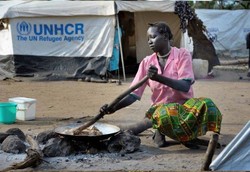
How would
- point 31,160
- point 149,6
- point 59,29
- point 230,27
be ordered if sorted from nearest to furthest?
point 31,160
point 149,6
point 59,29
point 230,27

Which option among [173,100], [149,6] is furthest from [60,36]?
[173,100]

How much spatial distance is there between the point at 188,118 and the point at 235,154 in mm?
1281

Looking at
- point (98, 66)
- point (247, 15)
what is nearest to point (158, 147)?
point (98, 66)

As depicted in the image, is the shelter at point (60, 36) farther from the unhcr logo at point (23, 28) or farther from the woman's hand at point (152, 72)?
the woman's hand at point (152, 72)

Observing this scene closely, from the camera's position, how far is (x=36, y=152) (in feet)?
13.7

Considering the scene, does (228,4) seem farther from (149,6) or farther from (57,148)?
(57,148)

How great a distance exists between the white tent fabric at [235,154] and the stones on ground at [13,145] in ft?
6.90

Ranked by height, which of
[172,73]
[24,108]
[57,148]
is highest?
[172,73]

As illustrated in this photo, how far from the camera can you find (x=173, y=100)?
5.10 metres

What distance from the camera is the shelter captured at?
39.3 ft

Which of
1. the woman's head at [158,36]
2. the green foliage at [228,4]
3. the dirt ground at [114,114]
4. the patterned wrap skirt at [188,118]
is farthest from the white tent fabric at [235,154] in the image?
the green foliage at [228,4]

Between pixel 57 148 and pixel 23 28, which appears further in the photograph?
pixel 23 28

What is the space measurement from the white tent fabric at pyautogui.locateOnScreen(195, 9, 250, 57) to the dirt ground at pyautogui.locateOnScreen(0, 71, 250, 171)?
218 inches

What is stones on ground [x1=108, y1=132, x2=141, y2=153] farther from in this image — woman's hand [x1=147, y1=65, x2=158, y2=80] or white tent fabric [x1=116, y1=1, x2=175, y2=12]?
white tent fabric [x1=116, y1=1, x2=175, y2=12]
